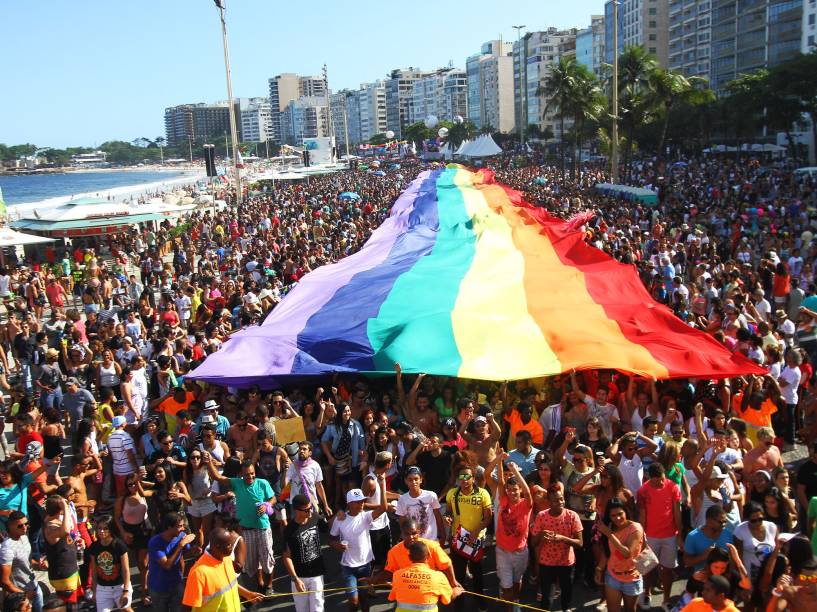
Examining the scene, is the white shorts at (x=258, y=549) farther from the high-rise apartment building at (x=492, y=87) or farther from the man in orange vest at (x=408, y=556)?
the high-rise apartment building at (x=492, y=87)

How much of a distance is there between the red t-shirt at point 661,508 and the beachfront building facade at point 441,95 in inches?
6278

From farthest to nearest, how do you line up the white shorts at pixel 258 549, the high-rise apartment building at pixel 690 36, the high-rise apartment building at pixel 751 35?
the high-rise apartment building at pixel 690 36 → the high-rise apartment building at pixel 751 35 → the white shorts at pixel 258 549

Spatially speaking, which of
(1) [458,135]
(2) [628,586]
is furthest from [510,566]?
(1) [458,135]

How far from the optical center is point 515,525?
591 centimetres

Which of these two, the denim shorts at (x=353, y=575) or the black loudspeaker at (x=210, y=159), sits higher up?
the black loudspeaker at (x=210, y=159)

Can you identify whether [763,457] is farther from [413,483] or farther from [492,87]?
[492,87]

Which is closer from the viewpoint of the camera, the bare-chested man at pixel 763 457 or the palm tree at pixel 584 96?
the bare-chested man at pixel 763 457

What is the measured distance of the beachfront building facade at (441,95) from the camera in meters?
170

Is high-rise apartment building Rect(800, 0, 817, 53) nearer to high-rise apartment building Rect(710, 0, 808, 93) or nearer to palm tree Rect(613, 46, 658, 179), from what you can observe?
high-rise apartment building Rect(710, 0, 808, 93)

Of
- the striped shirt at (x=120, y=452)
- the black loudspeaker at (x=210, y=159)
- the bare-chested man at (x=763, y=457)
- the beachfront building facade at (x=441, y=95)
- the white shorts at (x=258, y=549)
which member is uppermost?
the beachfront building facade at (x=441, y=95)

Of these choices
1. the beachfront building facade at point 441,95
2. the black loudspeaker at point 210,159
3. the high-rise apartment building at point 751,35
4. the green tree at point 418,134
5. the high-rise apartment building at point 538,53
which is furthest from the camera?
the beachfront building facade at point 441,95

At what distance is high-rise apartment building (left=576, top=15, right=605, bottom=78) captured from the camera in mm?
110312

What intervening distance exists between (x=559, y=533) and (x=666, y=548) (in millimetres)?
932

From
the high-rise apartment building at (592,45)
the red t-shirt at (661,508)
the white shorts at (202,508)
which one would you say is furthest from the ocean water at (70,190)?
the high-rise apartment building at (592,45)
